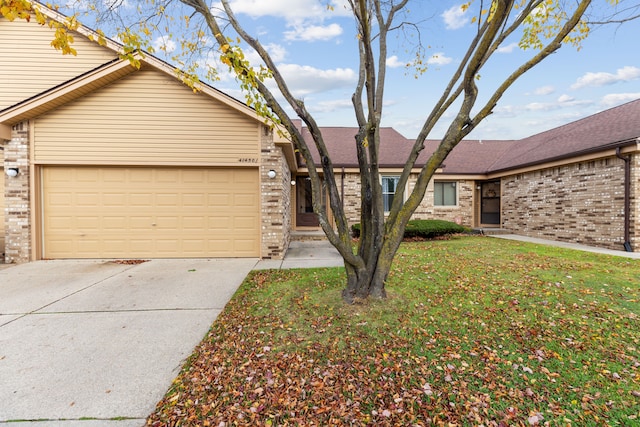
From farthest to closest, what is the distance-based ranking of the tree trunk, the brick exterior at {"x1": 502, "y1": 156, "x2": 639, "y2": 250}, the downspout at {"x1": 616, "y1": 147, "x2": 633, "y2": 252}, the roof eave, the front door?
the front door < the brick exterior at {"x1": 502, "y1": 156, "x2": 639, "y2": 250} < the downspout at {"x1": 616, "y1": 147, "x2": 633, "y2": 252} < the roof eave < the tree trunk

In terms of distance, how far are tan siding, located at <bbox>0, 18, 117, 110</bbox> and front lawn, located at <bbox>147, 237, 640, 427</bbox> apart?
31.4ft

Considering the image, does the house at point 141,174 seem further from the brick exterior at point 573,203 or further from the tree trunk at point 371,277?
the brick exterior at point 573,203

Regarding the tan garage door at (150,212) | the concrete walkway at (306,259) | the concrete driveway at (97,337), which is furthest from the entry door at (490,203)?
the concrete driveway at (97,337)

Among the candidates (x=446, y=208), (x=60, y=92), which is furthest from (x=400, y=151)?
(x=60, y=92)

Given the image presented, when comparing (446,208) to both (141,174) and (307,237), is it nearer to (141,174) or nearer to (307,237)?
(307,237)

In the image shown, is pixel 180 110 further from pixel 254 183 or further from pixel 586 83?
pixel 586 83

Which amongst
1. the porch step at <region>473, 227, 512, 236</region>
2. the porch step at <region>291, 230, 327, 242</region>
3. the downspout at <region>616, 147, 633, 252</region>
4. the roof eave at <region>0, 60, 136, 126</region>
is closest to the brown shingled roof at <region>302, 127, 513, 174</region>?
the porch step at <region>473, 227, 512, 236</region>

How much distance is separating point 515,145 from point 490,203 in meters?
4.17

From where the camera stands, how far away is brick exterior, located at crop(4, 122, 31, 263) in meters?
6.94

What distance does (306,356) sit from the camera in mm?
2855

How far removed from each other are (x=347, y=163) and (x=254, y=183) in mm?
6481

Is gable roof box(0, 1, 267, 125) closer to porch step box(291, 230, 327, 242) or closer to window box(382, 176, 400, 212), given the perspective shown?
porch step box(291, 230, 327, 242)

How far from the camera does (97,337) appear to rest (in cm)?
331

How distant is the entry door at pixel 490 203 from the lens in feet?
47.3
